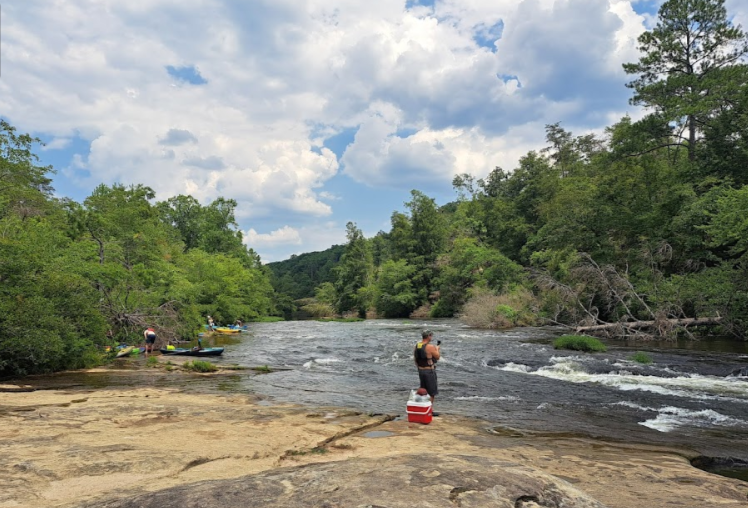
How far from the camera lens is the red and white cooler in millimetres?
8711

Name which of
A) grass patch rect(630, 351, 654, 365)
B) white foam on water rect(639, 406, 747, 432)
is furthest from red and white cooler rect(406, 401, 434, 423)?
grass patch rect(630, 351, 654, 365)

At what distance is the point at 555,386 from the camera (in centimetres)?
1309

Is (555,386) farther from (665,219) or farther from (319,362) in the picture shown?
(665,219)

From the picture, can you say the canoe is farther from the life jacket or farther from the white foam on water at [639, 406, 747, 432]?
the white foam on water at [639, 406, 747, 432]

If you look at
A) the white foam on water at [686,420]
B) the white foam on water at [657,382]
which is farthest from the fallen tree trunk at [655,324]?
the white foam on water at [686,420]

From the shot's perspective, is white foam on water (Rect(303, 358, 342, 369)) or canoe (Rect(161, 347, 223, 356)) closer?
white foam on water (Rect(303, 358, 342, 369))

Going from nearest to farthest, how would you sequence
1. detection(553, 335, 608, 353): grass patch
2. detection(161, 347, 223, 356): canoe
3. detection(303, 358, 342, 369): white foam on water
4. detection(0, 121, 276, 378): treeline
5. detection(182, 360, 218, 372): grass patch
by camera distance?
detection(0, 121, 276, 378): treeline
detection(182, 360, 218, 372): grass patch
detection(303, 358, 342, 369): white foam on water
detection(553, 335, 608, 353): grass patch
detection(161, 347, 223, 356): canoe

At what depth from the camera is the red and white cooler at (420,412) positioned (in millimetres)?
8711

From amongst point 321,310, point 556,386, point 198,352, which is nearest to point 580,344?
point 556,386

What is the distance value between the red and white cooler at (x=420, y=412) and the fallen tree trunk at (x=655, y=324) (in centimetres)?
1875

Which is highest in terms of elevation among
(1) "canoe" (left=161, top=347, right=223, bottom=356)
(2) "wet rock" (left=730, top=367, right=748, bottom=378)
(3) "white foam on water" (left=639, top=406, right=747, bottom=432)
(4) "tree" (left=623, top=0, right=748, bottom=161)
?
(4) "tree" (left=623, top=0, right=748, bottom=161)

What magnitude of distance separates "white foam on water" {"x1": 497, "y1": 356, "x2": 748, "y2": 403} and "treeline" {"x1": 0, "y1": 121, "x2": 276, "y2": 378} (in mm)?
14087

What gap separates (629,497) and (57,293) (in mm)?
16029

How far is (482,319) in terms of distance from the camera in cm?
3400
